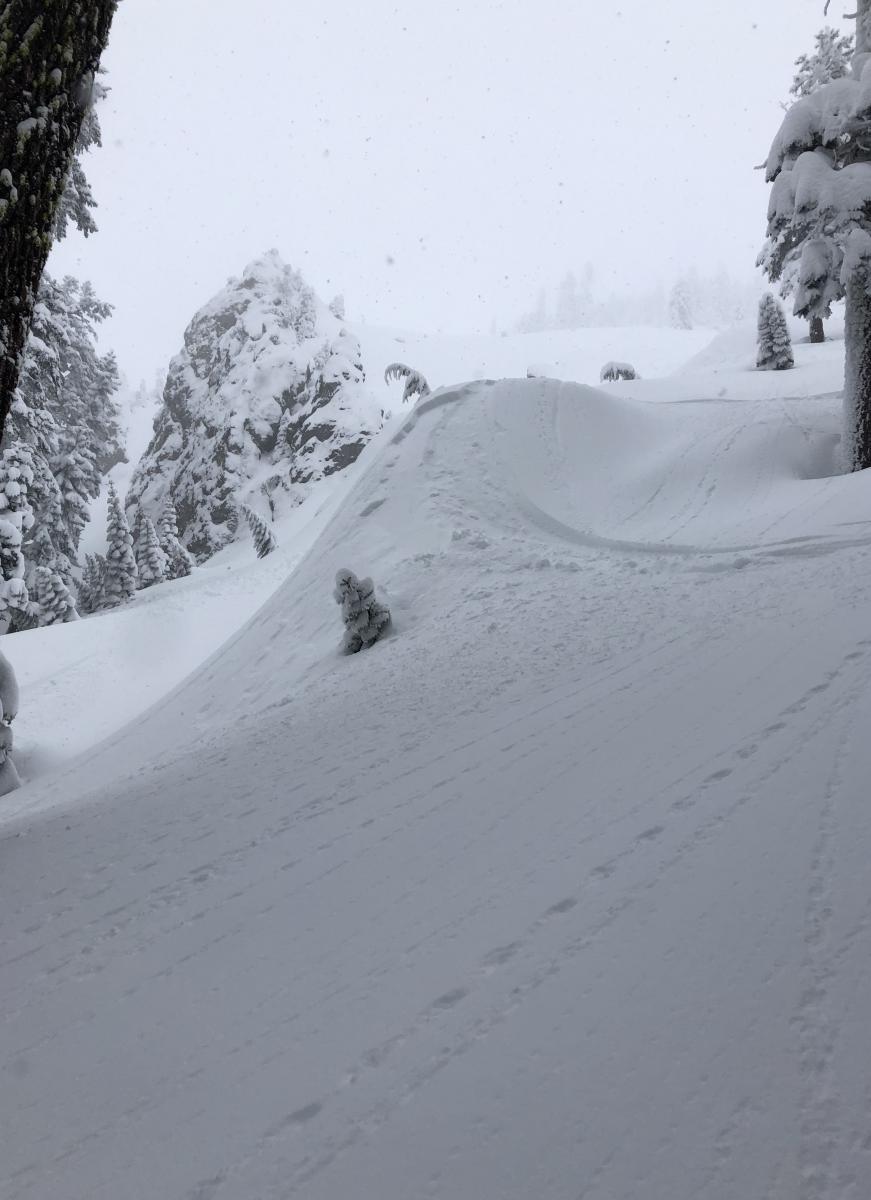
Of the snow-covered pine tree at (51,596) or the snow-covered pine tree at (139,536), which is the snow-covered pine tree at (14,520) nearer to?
the snow-covered pine tree at (51,596)

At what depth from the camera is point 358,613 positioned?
6.90 m

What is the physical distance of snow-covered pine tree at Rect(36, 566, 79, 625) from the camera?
2183 cm

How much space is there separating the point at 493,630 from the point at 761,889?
3821mm

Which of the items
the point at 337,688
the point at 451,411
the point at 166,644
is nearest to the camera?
the point at 337,688

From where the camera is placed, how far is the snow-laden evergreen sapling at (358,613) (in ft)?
22.6

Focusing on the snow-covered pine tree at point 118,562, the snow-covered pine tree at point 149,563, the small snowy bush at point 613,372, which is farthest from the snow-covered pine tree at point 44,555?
the small snowy bush at point 613,372

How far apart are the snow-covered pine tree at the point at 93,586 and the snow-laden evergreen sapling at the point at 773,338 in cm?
2393

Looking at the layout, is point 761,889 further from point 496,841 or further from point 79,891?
point 79,891

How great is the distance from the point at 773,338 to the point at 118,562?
2361 centimetres

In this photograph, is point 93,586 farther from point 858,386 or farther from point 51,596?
point 858,386

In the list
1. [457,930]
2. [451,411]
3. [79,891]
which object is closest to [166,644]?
[451,411]

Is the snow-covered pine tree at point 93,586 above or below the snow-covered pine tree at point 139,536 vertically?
below

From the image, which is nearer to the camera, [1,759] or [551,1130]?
[551,1130]

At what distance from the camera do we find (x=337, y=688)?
5.76 metres
